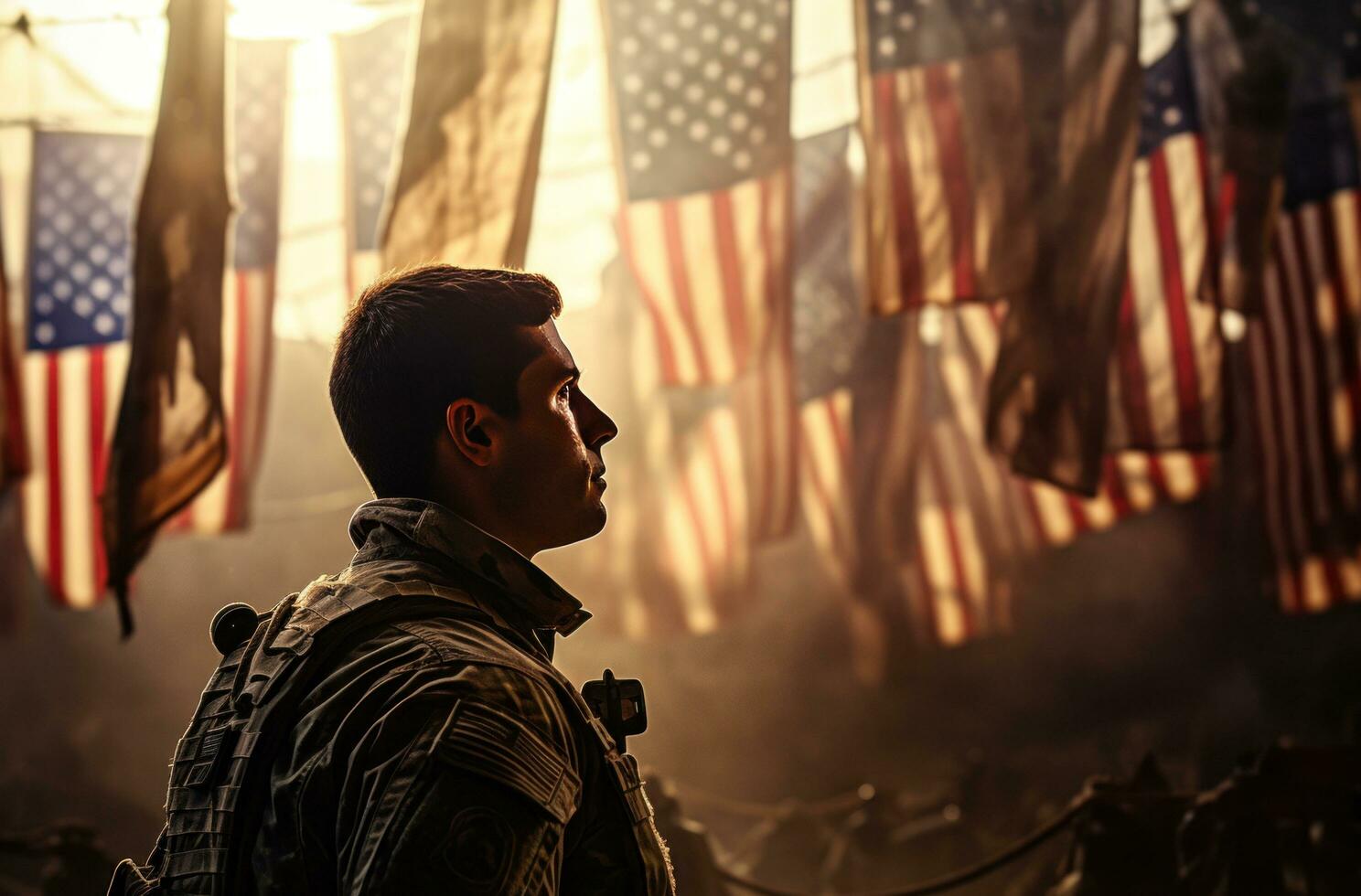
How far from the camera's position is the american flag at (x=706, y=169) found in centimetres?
448

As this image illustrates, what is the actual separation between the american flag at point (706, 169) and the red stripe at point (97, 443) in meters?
2.33

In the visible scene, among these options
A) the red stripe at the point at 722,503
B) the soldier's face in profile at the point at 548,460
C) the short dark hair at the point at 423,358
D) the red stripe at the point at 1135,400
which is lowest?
the red stripe at the point at 722,503

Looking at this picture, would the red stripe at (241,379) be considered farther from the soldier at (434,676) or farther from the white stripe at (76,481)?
the soldier at (434,676)

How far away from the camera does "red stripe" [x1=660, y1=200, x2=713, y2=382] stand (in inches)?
185

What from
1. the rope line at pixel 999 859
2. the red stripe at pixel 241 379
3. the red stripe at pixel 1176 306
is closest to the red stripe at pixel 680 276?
the red stripe at pixel 241 379

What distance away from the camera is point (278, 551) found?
10961 millimetres

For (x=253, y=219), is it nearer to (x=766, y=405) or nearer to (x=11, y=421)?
(x=11, y=421)

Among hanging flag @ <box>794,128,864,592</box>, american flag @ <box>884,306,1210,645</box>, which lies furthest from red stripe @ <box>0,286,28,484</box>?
american flag @ <box>884,306,1210,645</box>

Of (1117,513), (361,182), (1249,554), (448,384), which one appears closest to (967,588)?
(1117,513)

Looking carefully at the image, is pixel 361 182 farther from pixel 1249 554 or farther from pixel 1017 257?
pixel 1249 554

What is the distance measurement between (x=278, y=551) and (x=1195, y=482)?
8.04 metres

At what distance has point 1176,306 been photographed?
16.9ft

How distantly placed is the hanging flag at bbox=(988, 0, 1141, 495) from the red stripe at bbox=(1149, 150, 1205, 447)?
92 cm

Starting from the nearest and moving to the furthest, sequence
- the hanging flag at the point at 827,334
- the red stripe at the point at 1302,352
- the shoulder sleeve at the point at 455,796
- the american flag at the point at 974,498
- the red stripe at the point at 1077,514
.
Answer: the shoulder sleeve at the point at 455,796 → the red stripe at the point at 1302,352 → the hanging flag at the point at 827,334 → the red stripe at the point at 1077,514 → the american flag at the point at 974,498
